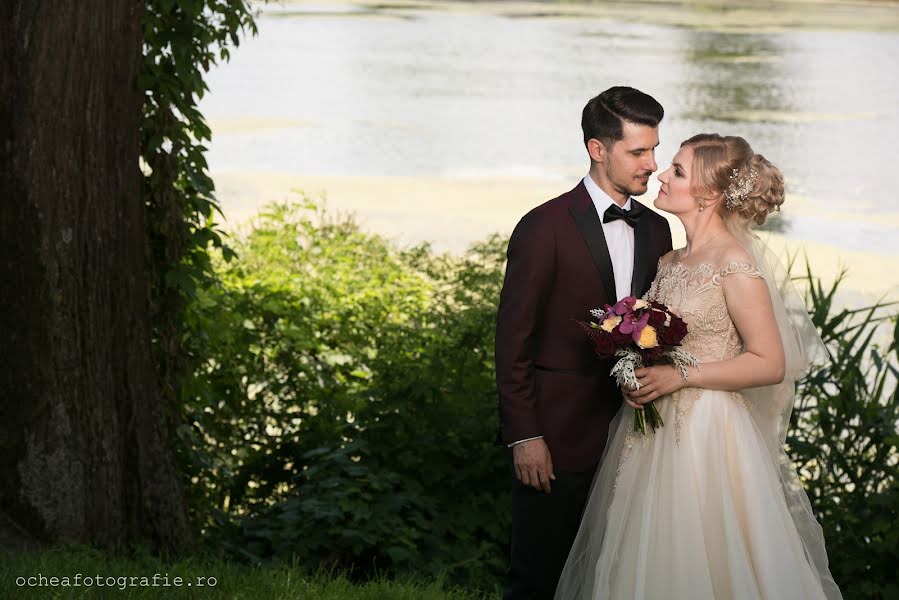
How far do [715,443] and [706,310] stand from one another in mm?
408

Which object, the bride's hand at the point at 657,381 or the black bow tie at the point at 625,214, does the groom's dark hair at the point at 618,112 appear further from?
the bride's hand at the point at 657,381

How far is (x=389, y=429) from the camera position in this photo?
5906 mm

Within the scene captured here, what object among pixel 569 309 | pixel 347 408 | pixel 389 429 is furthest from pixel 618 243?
pixel 347 408

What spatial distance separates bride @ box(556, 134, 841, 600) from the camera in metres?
3.32

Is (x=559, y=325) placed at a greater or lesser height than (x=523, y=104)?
lesser

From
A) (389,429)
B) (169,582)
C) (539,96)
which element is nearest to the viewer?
(169,582)

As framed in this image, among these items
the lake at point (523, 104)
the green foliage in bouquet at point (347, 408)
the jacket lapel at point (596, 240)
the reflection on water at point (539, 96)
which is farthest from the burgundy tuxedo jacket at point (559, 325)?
the reflection on water at point (539, 96)

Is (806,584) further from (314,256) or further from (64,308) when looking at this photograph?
(314,256)

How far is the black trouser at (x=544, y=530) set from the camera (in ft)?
11.9

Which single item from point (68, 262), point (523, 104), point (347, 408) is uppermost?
point (523, 104)

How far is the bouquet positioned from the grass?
4.33 feet

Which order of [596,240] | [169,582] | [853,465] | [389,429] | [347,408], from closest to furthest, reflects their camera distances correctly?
1. [596,240]
2. [169,582]
3. [853,465]
4. [389,429]
5. [347,408]

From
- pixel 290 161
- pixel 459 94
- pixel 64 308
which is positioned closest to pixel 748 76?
pixel 459 94

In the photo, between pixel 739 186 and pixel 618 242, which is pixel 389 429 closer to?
pixel 618 242
